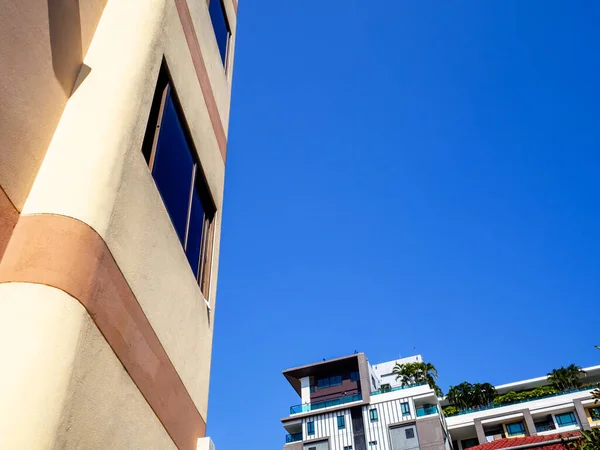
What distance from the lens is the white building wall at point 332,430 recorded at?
5019cm

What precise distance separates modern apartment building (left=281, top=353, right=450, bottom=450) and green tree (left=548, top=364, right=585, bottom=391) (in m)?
22.0

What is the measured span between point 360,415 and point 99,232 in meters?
51.8

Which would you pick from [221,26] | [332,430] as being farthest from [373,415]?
[221,26]

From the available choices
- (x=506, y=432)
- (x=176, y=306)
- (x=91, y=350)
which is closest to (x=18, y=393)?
(x=91, y=350)

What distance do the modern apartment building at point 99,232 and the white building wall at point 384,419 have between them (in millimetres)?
46795

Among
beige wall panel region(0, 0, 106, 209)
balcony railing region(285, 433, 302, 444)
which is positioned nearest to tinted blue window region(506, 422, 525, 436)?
balcony railing region(285, 433, 302, 444)

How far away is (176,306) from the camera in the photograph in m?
5.09

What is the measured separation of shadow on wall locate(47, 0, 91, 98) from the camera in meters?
4.18

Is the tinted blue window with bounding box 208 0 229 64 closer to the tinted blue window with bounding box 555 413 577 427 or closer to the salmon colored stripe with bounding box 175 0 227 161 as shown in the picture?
the salmon colored stripe with bounding box 175 0 227 161

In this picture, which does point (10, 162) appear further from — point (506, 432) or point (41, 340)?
point (506, 432)

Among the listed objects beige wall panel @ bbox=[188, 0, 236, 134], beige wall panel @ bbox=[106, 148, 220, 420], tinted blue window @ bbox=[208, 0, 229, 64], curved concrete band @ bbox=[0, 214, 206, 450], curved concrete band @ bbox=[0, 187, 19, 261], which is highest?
tinted blue window @ bbox=[208, 0, 229, 64]

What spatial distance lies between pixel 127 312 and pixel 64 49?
226 cm

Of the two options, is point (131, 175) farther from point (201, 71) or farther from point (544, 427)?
point (544, 427)

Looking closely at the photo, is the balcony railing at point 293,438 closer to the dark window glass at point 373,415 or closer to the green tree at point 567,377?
the dark window glass at point 373,415
